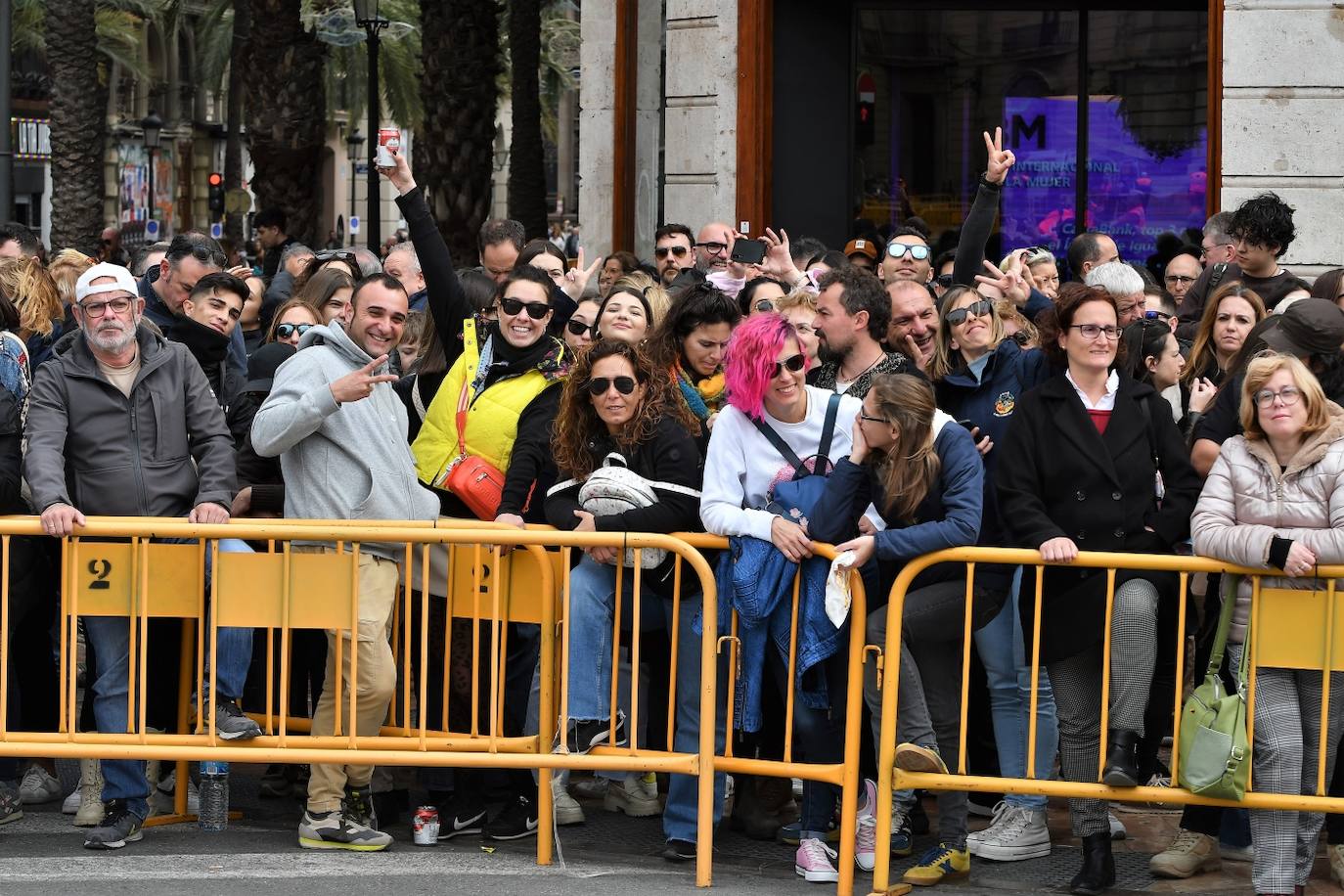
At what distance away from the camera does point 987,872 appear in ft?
21.9

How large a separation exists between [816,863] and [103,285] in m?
3.24

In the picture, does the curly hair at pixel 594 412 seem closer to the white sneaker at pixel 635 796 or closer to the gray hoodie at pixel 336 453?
the gray hoodie at pixel 336 453

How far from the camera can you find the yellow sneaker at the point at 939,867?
6.46 meters

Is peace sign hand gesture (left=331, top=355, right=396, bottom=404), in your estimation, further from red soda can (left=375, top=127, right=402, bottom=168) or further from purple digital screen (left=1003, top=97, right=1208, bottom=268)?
purple digital screen (left=1003, top=97, right=1208, bottom=268)

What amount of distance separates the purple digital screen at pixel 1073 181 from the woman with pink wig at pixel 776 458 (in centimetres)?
Result: 721

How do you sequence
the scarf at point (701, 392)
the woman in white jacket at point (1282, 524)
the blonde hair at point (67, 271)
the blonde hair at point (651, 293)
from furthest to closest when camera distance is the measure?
the blonde hair at point (67, 271), the blonde hair at point (651, 293), the scarf at point (701, 392), the woman in white jacket at point (1282, 524)

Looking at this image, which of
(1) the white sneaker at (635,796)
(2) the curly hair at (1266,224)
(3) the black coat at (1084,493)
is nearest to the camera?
(3) the black coat at (1084,493)

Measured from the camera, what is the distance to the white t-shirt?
21.4 ft

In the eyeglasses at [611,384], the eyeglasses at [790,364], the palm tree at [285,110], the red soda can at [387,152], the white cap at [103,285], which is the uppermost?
the palm tree at [285,110]

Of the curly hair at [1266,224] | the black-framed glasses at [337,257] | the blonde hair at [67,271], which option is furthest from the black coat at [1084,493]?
the blonde hair at [67,271]

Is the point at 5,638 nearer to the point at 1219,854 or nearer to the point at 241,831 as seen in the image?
the point at 241,831

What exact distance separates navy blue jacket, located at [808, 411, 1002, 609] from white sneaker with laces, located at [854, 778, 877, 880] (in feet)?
2.24

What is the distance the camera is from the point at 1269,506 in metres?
6.11

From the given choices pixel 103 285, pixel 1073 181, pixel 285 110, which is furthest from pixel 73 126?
pixel 103 285
